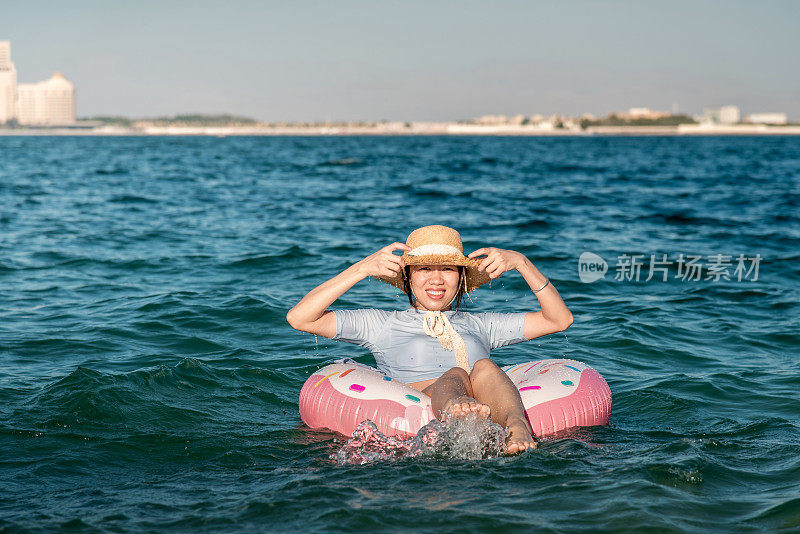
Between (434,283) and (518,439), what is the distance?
1343 mm

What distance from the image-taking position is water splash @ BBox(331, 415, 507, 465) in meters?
4.55

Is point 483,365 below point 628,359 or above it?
above

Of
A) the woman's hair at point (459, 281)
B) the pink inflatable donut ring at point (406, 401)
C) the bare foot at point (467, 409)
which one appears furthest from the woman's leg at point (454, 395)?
the woman's hair at point (459, 281)

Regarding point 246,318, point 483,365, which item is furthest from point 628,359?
point 246,318

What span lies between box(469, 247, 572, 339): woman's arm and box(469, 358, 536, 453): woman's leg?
1.82 feet

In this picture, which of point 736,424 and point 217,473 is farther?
point 736,424

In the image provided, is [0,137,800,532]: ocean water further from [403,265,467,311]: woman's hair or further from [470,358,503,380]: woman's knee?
[403,265,467,311]: woman's hair

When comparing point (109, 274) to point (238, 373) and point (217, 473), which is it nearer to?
point (238, 373)

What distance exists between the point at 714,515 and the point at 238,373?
4359mm

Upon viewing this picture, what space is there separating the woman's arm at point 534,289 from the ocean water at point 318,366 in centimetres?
77

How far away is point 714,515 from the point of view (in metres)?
4.09

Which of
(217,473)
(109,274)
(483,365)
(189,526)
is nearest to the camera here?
Answer: (189,526)

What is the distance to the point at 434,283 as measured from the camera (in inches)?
212

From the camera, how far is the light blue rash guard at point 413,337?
5395mm
